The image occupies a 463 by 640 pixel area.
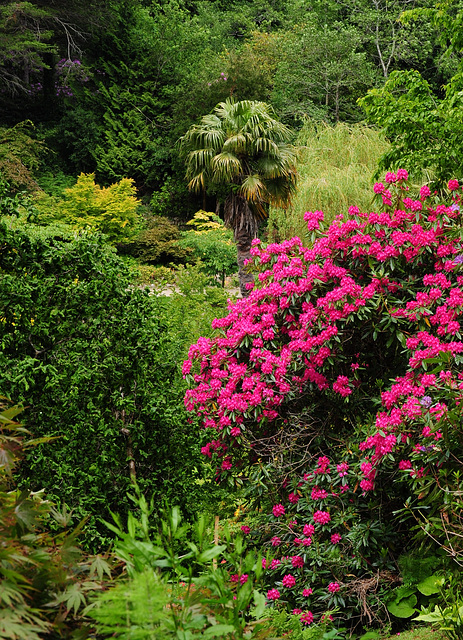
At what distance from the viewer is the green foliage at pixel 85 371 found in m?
3.42

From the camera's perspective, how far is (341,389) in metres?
4.03

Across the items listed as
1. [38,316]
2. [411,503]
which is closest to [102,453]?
[38,316]

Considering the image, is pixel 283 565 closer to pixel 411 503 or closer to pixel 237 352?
pixel 411 503

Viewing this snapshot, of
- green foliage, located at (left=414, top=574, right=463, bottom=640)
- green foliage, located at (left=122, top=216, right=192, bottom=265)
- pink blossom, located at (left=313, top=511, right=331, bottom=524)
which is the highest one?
green foliage, located at (left=414, top=574, right=463, bottom=640)

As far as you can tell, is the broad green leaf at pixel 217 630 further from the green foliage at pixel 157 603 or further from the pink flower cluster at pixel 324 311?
the pink flower cluster at pixel 324 311

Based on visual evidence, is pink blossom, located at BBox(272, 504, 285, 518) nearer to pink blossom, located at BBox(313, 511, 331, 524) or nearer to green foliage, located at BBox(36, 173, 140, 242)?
pink blossom, located at BBox(313, 511, 331, 524)

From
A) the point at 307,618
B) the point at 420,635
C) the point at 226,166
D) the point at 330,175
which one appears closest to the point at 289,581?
the point at 307,618

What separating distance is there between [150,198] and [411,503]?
23.6 meters

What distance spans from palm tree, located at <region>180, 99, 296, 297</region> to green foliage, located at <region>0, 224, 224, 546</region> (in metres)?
8.19

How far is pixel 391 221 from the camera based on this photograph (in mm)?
4184

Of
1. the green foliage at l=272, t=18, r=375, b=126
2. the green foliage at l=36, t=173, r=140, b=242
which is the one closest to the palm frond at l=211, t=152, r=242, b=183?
the green foliage at l=36, t=173, r=140, b=242

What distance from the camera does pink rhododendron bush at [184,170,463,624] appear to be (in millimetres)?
3635

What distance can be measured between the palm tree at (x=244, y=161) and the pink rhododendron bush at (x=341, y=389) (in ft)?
25.0

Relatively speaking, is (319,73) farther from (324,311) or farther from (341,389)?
(341,389)
